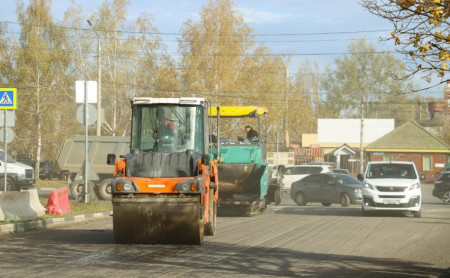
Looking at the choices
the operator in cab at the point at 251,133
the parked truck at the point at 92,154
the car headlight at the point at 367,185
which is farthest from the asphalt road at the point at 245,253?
the parked truck at the point at 92,154

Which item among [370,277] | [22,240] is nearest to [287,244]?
[370,277]

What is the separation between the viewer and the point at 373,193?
25359 mm

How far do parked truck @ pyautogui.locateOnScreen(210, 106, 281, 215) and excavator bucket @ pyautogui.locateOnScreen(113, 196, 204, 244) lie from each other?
851 cm

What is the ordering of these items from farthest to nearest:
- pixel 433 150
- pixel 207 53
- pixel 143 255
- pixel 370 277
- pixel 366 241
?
1. pixel 433 150
2. pixel 207 53
3. pixel 366 241
4. pixel 143 255
5. pixel 370 277

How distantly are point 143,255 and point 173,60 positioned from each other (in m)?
49.6

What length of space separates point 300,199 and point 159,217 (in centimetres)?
2047

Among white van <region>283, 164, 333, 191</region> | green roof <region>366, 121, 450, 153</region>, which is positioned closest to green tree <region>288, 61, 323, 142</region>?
green roof <region>366, 121, 450, 153</region>

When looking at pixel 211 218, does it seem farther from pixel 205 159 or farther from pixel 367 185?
pixel 367 185

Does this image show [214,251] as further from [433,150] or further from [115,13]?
[433,150]

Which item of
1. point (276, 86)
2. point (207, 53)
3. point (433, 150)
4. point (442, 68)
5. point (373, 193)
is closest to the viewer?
point (442, 68)

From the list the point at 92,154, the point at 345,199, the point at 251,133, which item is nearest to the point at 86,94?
the point at 251,133

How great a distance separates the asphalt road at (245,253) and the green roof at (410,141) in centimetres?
5620

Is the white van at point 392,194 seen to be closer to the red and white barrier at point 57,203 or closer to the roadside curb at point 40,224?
the roadside curb at point 40,224

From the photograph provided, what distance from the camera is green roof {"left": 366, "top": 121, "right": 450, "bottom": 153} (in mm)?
74750
